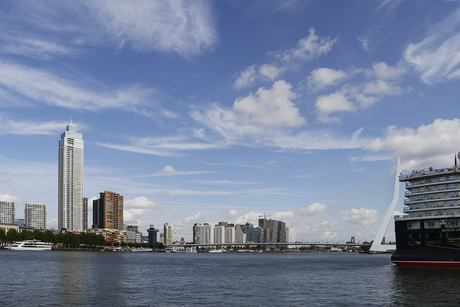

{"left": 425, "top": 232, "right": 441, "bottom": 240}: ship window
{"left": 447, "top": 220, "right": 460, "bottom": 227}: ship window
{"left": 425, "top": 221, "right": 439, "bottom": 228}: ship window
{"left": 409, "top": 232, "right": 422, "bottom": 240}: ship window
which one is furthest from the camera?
{"left": 409, "top": 232, "right": 422, "bottom": 240}: ship window

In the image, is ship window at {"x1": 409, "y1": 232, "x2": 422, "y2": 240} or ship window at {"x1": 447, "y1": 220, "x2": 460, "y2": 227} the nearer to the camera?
ship window at {"x1": 447, "y1": 220, "x2": 460, "y2": 227}

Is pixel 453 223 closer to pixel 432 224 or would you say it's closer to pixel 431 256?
pixel 432 224

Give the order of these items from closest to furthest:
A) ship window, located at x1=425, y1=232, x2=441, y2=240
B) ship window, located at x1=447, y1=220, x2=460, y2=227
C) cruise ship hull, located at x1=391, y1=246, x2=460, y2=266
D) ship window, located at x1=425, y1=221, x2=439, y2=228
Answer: cruise ship hull, located at x1=391, y1=246, x2=460, y2=266, ship window, located at x1=447, y1=220, x2=460, y2=227, ship window, located at x1=425, y1=232, x2=441, y2=240, ship window, located at x1=425, y1=221, x2=439, y2=228

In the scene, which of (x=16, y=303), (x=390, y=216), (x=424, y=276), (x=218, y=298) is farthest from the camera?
(x=390, y=216)

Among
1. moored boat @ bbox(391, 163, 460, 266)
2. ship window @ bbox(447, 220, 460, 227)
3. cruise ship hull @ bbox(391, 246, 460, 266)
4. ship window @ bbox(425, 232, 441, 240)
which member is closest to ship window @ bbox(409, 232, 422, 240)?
moored boat @ bbox(391, 163, 460, 266)

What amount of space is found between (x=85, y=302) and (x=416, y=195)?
6528cm

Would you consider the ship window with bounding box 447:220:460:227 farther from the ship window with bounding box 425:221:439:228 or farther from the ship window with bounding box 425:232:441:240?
the ship window with bounding box 425:232:441:240

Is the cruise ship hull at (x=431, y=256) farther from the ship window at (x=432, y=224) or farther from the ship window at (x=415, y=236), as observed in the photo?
the ship window at (x=432, y=224)

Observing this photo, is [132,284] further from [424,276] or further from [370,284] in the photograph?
[424,276]

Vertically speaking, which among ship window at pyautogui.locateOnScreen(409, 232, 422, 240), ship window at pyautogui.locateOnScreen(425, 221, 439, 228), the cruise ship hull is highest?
ship window at pyautogui.locateOnScreen(425, 221, 439, 228)

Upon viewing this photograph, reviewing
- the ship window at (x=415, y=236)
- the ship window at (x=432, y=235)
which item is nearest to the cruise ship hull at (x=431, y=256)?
the ship window at (x=432, y=235)

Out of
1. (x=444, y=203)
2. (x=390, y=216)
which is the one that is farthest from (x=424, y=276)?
(x=390, y=216)

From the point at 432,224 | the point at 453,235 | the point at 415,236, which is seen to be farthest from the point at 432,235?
the point at 453,235

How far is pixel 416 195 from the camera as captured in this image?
280 feet
